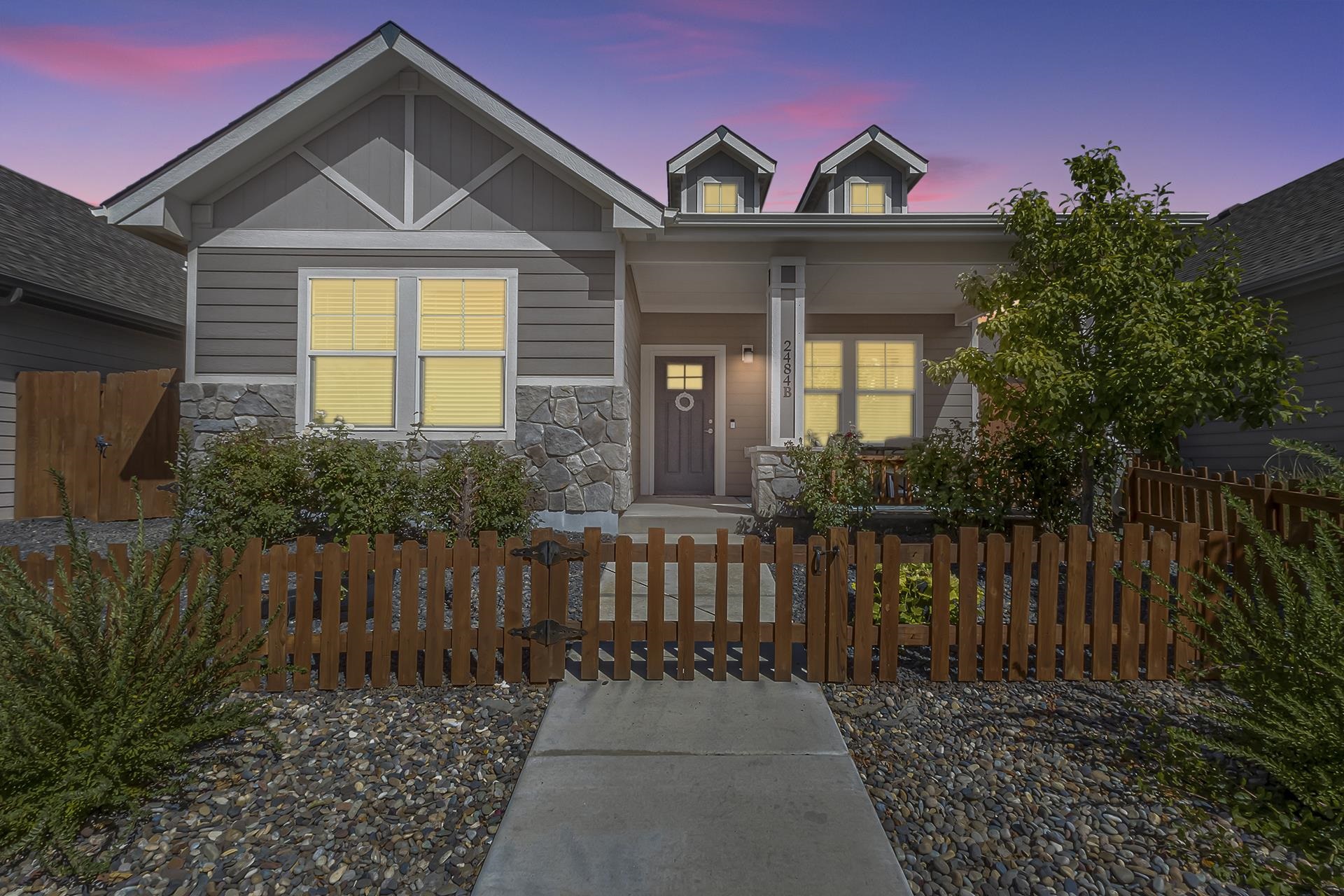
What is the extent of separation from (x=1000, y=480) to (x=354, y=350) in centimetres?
673

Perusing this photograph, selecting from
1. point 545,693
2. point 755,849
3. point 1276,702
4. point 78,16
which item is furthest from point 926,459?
point 78,16

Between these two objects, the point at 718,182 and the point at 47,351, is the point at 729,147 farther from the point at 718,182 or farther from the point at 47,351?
the point at 47,351

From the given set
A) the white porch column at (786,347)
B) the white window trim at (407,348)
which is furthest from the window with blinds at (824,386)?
the white window trim at (407,348)

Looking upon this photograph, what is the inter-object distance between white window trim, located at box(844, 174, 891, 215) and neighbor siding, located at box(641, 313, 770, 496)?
3318mm

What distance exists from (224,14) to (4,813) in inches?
309

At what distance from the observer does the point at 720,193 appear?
1155 cm

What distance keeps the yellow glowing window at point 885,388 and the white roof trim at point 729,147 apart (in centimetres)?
375

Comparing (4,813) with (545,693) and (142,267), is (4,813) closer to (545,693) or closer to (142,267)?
(545,693)

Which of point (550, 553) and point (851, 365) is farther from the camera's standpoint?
point (851, 365)

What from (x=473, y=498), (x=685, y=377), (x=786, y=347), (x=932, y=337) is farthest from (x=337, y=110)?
(x=932, y=337)

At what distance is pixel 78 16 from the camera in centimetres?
666

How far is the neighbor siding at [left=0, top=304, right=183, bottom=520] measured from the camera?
27.1 feet

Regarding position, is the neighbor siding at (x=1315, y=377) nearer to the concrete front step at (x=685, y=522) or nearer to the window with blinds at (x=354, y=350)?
the concrete front step at (x=685, y=522)

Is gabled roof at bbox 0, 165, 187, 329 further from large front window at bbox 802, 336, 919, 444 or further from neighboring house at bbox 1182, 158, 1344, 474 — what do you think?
neighboring house at bbox 1182, 158, 1344, 474
